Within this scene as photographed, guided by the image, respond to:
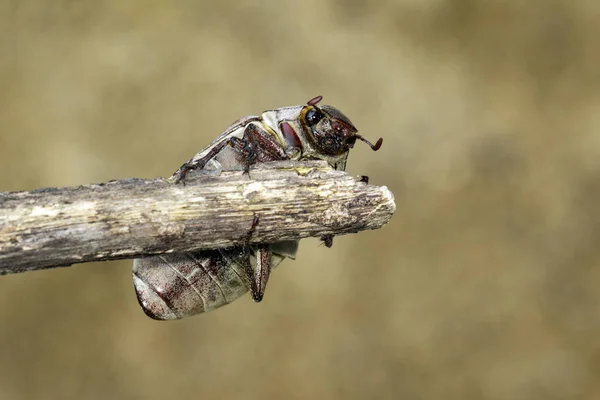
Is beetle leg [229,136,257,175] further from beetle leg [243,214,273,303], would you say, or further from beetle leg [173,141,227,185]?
beetle leg [243,214,273,303]

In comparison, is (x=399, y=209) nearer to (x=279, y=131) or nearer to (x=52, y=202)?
(x=279, y=131)

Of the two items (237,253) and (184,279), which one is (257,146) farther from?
(184,279)

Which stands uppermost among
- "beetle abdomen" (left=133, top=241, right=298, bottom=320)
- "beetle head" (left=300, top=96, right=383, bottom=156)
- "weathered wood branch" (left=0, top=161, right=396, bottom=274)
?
"beetle head" (left=300, top=96, right=383, bottom=156)

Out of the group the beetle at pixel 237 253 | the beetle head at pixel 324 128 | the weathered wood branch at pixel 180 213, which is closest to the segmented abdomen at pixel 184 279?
the beetle at pixel 237 253

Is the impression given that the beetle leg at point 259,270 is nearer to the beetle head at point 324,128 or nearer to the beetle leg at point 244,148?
the beetle leg at point 244,148

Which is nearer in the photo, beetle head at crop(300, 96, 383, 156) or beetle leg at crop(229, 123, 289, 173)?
beetle leg at crop(229, 123, 289, 173)

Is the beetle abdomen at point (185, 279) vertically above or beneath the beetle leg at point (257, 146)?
beneath

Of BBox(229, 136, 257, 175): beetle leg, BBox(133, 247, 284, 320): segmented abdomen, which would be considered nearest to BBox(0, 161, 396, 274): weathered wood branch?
BBox(229, 136, 257, 175): beetle leg

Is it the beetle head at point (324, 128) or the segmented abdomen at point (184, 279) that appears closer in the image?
the segmented abdomen at point (184, 279)
